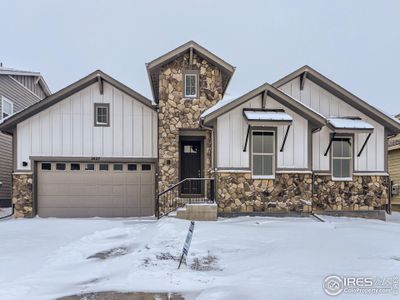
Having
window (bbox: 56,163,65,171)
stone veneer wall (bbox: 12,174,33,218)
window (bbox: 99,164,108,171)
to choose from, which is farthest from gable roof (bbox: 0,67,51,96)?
window (bbox: 99,164,108,171)

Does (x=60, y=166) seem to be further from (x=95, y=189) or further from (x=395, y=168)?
(x=395, y=168)

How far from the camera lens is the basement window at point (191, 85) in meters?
13.5

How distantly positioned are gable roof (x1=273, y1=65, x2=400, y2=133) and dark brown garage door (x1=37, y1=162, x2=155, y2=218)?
6741 millimetres

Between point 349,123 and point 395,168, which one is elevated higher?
point 349,123

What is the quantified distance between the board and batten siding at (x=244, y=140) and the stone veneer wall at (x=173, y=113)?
6.17 feet

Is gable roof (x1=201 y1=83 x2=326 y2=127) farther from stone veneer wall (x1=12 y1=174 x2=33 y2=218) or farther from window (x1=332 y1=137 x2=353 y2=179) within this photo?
stone veneer wall (x1=12 y1=174 x2=33 y2=218)

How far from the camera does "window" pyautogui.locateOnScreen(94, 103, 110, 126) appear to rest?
13.6 metres

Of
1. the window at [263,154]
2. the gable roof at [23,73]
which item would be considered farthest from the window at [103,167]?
the gable roof at [23,73]

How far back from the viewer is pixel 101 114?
13672 millimetres

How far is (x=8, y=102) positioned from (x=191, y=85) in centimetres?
1043


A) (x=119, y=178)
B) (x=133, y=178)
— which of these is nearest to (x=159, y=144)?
(x=133, y=178)

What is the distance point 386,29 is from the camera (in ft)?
366

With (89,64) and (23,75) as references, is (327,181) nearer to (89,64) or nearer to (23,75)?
(23,75)

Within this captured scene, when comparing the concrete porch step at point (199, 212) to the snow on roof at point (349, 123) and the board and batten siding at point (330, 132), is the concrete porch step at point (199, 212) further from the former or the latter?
the snow on roof at point (349, 123)
